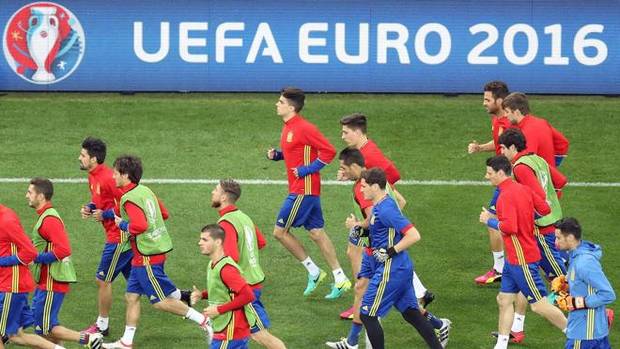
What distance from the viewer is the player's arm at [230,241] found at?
13047 millimetres

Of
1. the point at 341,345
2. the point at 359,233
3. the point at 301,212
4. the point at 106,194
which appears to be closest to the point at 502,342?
the point at 341,345

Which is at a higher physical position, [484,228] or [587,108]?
[587,108]

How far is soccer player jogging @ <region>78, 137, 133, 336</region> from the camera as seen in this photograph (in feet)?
49.4

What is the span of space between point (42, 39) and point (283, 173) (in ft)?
19.7

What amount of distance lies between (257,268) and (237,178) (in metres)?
8.43

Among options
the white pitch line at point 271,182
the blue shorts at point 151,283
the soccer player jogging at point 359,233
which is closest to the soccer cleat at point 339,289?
the soccer player jogging at point 359,233

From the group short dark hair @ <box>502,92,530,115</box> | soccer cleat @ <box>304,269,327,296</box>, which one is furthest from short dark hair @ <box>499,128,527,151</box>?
soccer cleat @ <box>304,269,327,296</box>

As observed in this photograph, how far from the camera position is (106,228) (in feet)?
49.8

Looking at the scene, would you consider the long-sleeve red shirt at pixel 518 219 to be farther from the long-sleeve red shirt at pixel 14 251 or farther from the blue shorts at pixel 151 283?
the long-sleeve red shirt at pixel 14 251

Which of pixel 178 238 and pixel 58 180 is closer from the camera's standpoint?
pixel 178 238

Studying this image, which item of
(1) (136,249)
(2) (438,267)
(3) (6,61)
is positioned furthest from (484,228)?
(3) (6,61)

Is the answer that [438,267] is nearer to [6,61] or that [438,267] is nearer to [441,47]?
[441,47]

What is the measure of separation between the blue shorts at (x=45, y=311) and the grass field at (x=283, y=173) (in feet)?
4.35

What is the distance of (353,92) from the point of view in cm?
2570
